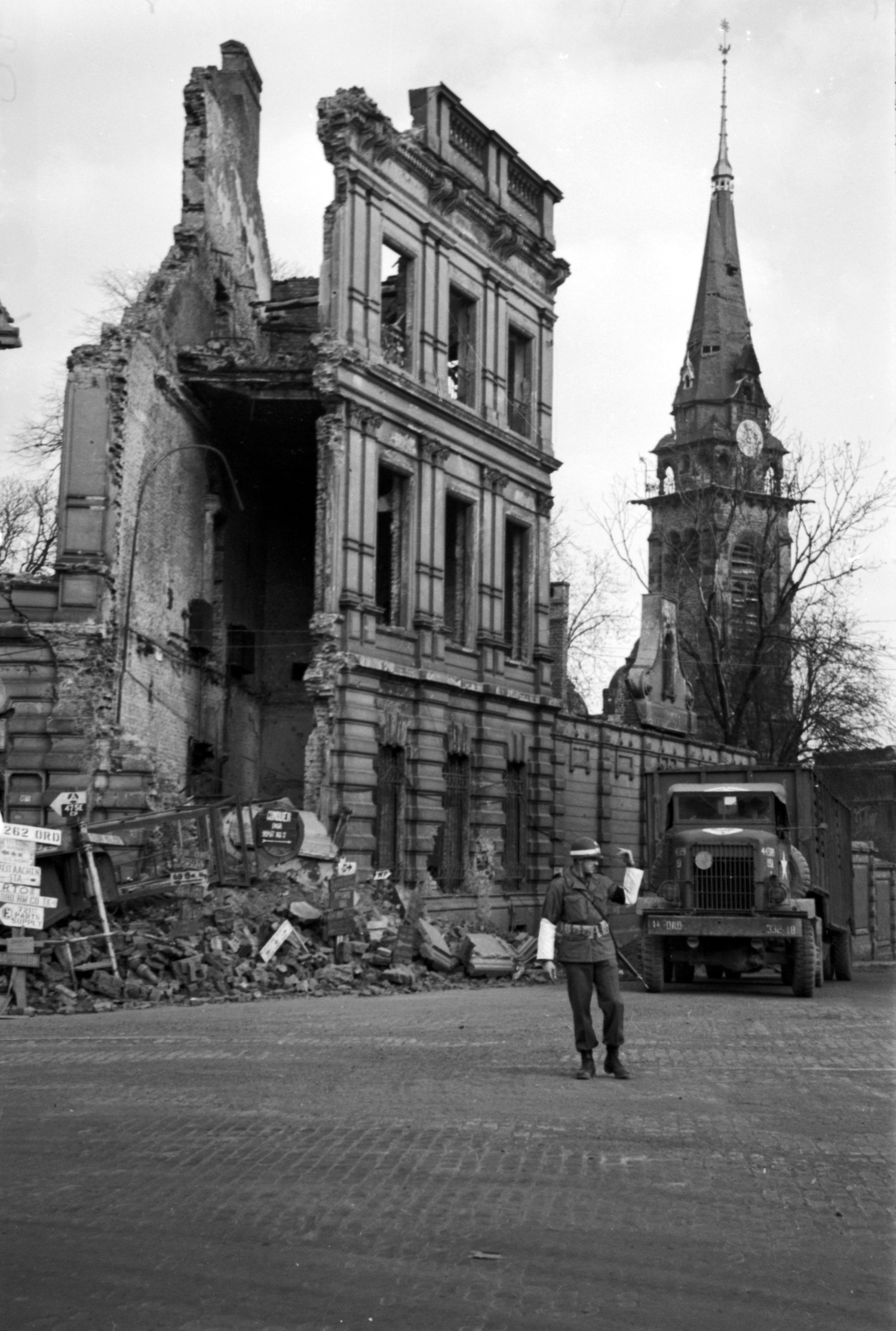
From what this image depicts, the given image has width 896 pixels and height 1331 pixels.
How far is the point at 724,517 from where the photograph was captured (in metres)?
57.8

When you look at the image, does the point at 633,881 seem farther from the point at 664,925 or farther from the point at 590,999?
the point at 590,999

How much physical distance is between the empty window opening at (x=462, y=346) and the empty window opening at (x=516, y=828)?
285 inches

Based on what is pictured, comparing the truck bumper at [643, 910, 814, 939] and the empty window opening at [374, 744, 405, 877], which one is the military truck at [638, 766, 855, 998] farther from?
the empty window opening at [374, 744, 405, 877]

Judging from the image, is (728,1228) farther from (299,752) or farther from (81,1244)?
(299,752)

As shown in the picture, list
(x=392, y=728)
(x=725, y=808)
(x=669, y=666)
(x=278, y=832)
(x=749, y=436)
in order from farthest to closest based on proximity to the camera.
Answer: (x=749, y=436), (x=669, y=666), (x=392, y=728), (x=278, y=832), (x=725, y=808)

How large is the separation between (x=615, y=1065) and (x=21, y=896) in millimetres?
7489

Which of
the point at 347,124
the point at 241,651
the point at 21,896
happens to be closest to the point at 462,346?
the point at 347,124

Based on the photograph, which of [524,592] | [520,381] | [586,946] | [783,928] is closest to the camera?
[586,946]

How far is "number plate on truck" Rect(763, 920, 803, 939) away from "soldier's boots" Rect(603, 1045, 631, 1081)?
7628mm

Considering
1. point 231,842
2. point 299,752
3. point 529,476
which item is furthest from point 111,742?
point 529,476

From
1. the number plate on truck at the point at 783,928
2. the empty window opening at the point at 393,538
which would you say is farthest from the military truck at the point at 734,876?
the empty window opening at the point at 393,538

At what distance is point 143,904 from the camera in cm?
1981

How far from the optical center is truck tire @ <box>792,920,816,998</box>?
1827 centimetres

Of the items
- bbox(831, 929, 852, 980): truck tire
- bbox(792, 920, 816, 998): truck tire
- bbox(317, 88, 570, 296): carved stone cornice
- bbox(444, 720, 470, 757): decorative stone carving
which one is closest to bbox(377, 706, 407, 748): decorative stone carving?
bbox(444, 720, 470, 757): decorative stone carving
